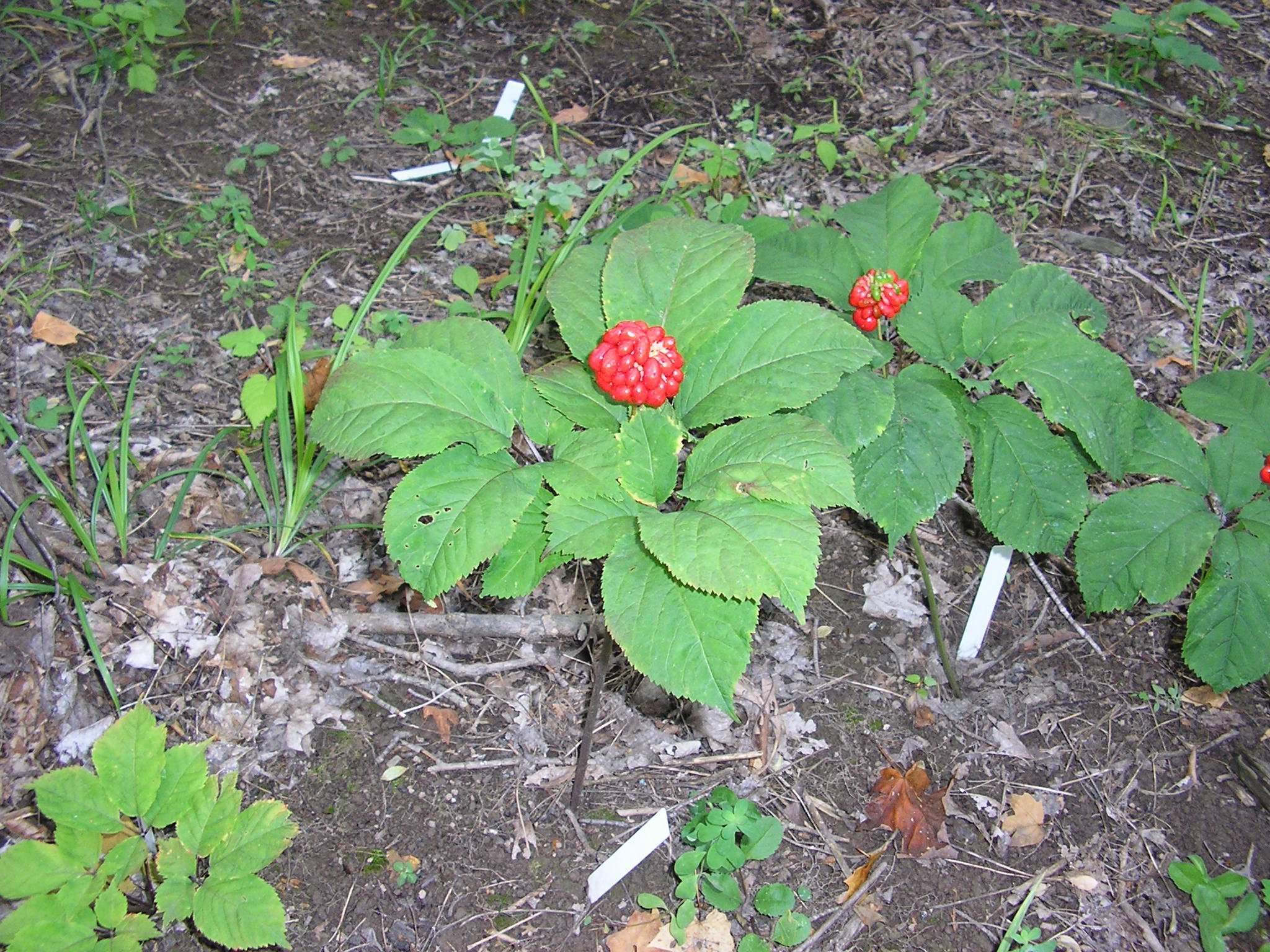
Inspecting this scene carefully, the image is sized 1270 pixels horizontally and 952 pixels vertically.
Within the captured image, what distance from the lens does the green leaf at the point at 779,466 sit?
1375 millimetres

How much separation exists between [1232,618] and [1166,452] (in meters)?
0.38

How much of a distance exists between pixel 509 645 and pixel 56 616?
1201 millimetres

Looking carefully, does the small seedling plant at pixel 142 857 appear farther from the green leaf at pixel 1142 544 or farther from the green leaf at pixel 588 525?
the green leaf at pixel 1142 544

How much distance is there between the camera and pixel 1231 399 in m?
2.07

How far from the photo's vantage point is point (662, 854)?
2105 millimetres

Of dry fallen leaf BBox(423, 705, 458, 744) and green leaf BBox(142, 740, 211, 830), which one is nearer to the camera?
green leaf BBox(142, 740, 211, 830)

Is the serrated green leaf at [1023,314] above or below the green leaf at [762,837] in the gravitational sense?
above

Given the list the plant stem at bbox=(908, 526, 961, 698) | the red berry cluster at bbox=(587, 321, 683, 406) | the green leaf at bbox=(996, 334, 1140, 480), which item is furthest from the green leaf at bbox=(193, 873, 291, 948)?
the green leaf at bbox=(996, 334, 1140, 480)

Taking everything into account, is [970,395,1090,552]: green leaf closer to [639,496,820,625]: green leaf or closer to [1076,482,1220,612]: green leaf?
[1076,482,1220,612]: green leaf

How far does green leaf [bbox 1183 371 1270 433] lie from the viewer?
2.04 metres

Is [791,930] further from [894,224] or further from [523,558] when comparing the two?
[894,224]

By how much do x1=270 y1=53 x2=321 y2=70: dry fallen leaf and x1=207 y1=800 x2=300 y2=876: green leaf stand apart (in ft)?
10.9

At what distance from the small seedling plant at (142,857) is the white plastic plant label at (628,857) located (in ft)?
2.15

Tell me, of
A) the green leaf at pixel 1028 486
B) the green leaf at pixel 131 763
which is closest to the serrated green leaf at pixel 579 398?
the green leaf at pixel 1028 486
